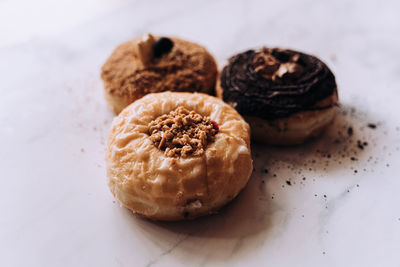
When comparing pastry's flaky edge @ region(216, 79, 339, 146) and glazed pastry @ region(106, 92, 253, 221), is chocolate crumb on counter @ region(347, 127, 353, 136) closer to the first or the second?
pastry's flaky edge @ region(216, 79, 339, 146)

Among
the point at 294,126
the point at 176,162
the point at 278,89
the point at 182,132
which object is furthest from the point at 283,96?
the point at 176,162

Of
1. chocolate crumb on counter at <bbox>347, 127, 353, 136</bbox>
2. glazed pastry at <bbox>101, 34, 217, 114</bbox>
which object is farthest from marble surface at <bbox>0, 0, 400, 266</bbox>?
glazed pastry at <bbox>101, 34, 217, 114</bbox>

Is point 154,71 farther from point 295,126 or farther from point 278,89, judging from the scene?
point 295,126

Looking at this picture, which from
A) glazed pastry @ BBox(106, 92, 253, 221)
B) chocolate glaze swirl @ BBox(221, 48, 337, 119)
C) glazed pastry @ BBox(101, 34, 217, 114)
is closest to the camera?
glazed pastry @ BBox(106, 92, 253, 221)

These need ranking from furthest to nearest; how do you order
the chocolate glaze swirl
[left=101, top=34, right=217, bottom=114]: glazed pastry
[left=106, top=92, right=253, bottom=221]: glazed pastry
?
[left=101, top=34, right=217, bottom=114]: glazed pastry → the chocolate glaze swirl → [left=106, top=92, right=253, bottom=221]: glazed pastry

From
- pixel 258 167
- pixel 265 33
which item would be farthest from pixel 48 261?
pixel 265 33

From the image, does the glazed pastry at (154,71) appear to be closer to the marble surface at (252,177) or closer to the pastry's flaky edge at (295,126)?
the marble surface at (252,177)
